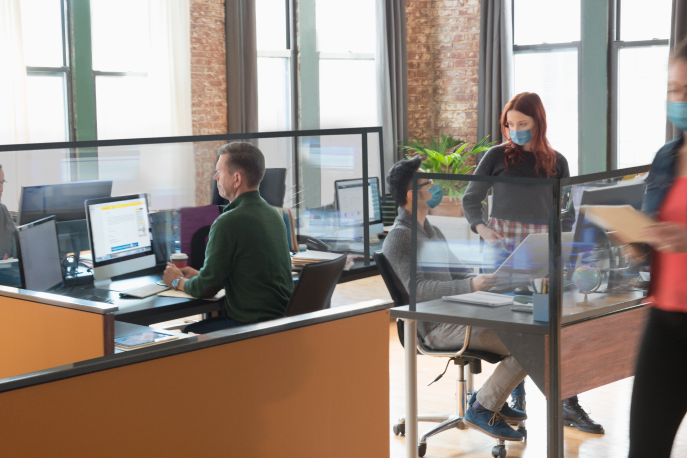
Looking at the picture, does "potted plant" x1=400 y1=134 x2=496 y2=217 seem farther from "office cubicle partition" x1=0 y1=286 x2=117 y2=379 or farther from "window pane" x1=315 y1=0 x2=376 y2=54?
"office cubicle partition" x1=0 y1=286 x2=117 y2=379

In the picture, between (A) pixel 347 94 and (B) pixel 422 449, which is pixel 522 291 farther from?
(A) pixel 347 94

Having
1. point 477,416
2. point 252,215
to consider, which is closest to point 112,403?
point 252,215

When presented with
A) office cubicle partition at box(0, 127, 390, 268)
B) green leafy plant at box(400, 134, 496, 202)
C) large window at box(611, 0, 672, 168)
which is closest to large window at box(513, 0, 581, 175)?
large window at box(611, 0, 672, 168)

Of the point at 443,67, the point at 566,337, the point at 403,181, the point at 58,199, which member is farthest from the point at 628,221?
the point at 443,67

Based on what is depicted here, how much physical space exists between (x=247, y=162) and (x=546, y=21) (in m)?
4.83

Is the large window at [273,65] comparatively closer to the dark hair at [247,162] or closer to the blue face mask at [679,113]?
the dark hair at [247,162]

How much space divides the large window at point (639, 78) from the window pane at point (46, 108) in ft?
14.6

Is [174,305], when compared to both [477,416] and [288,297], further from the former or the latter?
[477,416]

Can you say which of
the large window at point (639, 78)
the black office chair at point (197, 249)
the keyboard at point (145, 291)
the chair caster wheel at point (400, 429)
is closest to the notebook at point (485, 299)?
the chair caster wheel at point (400, 429)

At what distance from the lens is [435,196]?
2.69 meters

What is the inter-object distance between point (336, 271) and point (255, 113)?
146 inches

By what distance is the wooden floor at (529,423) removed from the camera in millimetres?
3053

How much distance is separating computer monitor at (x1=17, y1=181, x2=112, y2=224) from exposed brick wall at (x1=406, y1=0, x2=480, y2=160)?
449cm

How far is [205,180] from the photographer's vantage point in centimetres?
448
